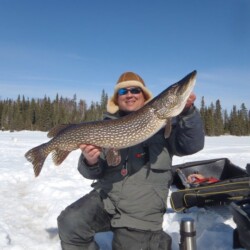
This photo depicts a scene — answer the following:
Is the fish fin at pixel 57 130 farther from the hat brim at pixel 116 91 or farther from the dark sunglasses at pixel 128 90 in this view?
the dark sunglasses at pixel 128 90

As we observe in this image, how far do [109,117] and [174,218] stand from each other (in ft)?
5.62

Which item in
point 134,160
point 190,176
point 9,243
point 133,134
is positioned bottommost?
point 9,243

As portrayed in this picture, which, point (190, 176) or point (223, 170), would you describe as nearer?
point (190, 176)

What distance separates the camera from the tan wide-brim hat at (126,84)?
345cm

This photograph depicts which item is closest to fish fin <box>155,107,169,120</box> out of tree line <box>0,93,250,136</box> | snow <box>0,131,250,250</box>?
snow <box>0,131,250,250</box>

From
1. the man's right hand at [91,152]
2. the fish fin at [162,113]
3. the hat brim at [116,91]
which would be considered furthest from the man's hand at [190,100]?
the man's right hand at [91,152]

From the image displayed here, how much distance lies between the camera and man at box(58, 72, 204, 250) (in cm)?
295

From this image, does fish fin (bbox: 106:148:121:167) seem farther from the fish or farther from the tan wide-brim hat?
the tan wide-brim hat

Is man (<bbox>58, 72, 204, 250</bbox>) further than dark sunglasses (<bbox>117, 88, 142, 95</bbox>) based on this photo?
No

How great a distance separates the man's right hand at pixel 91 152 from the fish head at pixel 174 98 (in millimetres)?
691

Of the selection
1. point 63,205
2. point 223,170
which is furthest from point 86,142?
point 223,170

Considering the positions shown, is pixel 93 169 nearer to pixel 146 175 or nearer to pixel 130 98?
pixel 146 175

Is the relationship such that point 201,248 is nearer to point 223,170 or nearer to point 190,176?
point 190,176

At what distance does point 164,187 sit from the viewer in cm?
311
